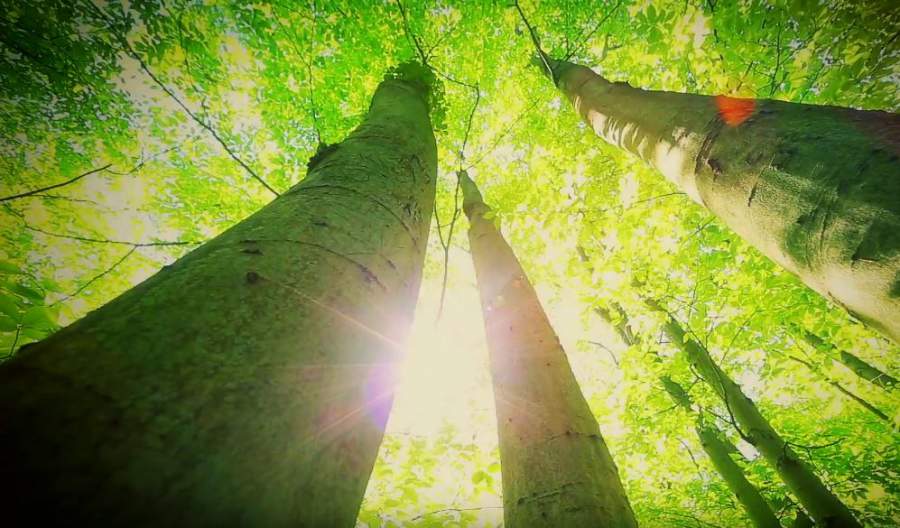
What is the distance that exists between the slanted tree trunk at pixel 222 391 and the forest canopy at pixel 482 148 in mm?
1221

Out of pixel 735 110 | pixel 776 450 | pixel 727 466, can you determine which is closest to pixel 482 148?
pixel 735 110

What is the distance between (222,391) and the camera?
474mm

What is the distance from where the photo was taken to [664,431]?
5496 mm

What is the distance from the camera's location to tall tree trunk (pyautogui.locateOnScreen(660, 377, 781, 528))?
5716mm

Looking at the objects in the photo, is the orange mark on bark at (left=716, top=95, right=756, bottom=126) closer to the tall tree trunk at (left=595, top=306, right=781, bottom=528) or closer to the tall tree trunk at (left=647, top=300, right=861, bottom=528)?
the tall tree trunk at (left=647, top=300, right=861, bottom=528)

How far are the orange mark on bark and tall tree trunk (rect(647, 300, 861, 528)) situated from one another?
12.2 feet

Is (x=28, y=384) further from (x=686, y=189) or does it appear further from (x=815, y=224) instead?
(x=686, y=189)

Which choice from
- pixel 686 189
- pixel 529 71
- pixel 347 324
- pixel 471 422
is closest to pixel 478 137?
pixel 529 71

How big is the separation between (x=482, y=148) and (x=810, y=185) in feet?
18.6

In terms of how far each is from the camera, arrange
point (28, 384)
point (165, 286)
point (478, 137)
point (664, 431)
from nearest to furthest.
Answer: point (28, 384) → point (165, 286) → point (664, 431) → point (478, 137)

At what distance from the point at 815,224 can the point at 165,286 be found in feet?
4.69

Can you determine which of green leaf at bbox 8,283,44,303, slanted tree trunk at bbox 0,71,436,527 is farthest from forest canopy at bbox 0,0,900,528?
slanted tree trunk at bbox 0,71,436,527

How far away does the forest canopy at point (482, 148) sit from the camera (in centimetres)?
308

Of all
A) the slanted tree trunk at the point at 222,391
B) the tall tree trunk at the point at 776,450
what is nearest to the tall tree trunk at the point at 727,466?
the tall tree trunk at the point at 776,450
